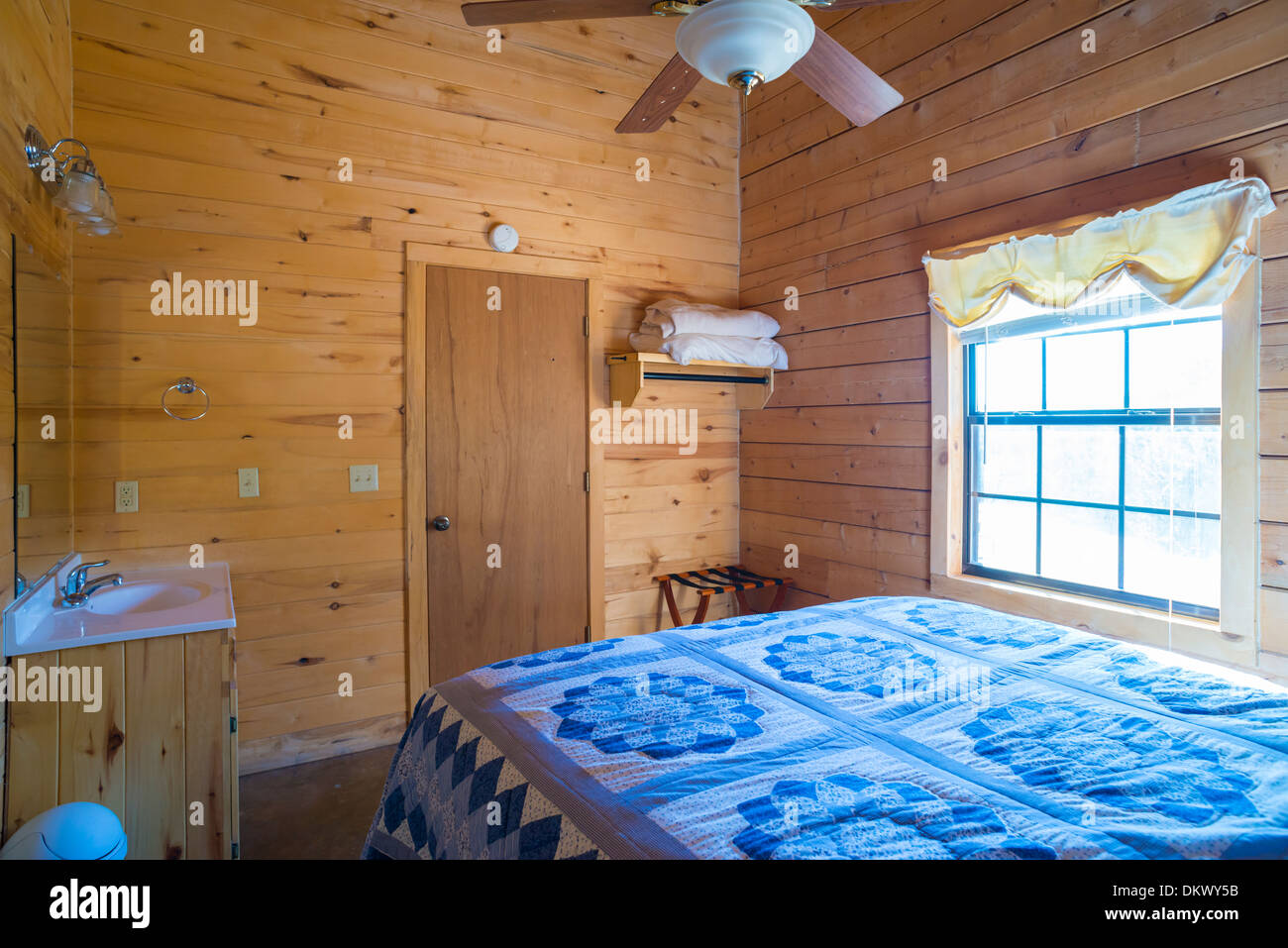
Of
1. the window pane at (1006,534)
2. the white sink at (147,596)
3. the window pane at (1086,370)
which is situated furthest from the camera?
the window pane at (1006,534)

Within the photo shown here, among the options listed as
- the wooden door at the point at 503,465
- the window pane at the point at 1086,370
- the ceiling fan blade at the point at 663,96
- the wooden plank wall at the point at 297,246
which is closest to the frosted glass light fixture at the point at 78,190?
the wooden plank wall at the point at 297,246

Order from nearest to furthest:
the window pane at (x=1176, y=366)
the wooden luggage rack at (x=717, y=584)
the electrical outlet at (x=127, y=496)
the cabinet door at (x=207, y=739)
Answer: the cabinet door at (x=207, y=739)
the window pane at (x=1176, y=366)
the electrical outlet at (x=127, y=496)
the wooden luggage rack at (x=717, y=584)

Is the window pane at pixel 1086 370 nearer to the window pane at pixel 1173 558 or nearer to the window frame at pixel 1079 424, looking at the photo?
the window frame at pixel 1079 424

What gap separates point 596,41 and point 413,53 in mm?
922

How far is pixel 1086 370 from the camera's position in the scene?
2422mm

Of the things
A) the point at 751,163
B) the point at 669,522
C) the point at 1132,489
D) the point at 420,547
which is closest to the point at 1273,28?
the point at 1132,489

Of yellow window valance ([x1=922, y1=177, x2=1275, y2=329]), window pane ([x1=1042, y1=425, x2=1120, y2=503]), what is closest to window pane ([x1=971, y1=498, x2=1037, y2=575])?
window pane ([x1=1042, y1=425, x2=1120, y2=503])

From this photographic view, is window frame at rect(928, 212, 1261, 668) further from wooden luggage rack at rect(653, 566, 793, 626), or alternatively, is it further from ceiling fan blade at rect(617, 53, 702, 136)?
ceiling fan blade at rect(617, 53, 702, 136)

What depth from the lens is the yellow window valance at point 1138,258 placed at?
6.39ft

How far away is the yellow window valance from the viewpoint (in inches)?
76.7

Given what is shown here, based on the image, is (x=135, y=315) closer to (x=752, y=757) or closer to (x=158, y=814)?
(x=158, y=814)

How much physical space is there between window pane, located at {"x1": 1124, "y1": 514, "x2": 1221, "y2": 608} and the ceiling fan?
1.54 metres

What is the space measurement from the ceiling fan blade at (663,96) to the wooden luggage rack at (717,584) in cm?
214

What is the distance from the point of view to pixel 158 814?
1.85m
